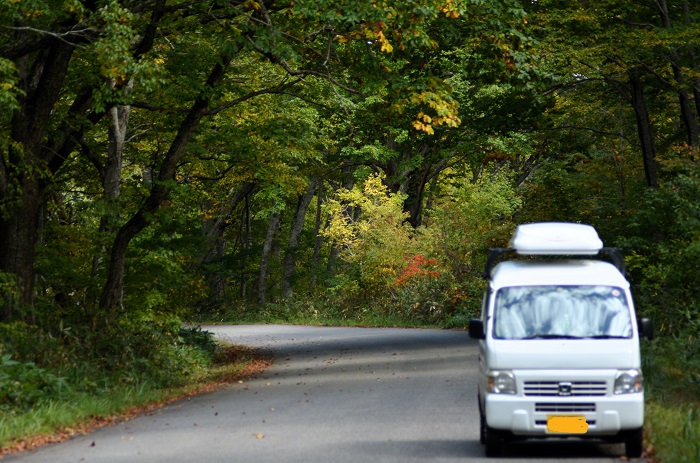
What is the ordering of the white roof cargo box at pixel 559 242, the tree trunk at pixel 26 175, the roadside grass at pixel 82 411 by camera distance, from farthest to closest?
the tree trunk at pixel 26 175
the roadside grass at pixel 82 411
the white roof cargo box at pixel 559 242

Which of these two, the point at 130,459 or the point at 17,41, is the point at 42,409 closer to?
the point at 130,459

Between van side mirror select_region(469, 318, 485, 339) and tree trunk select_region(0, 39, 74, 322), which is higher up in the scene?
tree trunk select_region(0, 39, 74, 322)

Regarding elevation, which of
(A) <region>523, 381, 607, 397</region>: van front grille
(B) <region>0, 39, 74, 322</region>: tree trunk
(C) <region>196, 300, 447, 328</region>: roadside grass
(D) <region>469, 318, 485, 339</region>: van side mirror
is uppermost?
(B) <region>0, 39, 74, 322</region>: tree trunk

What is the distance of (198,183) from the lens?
40344 millimetres

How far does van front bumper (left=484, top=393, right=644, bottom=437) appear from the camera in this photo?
9.40 metres

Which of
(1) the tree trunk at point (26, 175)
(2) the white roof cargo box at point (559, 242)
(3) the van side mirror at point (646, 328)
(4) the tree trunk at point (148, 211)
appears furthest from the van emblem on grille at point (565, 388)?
(4) the tree trunk at point (148, 211)

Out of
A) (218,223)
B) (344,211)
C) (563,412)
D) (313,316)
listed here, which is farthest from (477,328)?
(344,211)

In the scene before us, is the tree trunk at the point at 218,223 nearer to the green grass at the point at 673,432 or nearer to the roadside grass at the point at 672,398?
the roadside grass at the point at 672,398

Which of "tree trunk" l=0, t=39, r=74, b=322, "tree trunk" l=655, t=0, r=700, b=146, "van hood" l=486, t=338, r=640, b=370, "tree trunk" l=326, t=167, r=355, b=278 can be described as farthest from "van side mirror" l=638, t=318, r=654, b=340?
"tree trunk" l=326, t=167, r=355, b=278

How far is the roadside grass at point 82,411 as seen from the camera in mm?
12013

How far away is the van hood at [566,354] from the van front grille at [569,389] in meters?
0.16

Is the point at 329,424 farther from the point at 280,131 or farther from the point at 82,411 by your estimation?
the point at 280,131

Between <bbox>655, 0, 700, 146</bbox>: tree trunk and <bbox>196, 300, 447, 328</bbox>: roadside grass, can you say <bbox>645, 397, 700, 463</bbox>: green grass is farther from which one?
<bbox>196, 300, 447, 328</bbox>: roadside grass

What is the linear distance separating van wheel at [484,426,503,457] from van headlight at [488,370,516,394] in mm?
388
